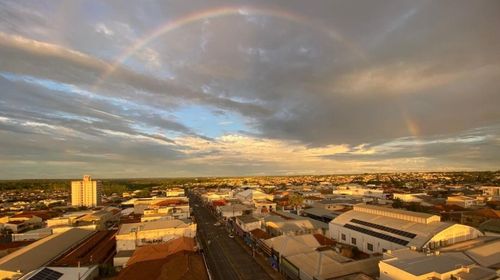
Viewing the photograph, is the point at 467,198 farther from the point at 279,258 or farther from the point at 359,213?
the point at 279,258

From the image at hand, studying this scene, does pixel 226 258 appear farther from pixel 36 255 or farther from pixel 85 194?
pixel 85 194

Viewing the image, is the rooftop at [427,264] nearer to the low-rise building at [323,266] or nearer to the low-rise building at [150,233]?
the low-rise building at [323,266]

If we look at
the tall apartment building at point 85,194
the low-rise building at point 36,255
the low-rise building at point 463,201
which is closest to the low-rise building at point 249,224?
the low-rise building at point 36,255

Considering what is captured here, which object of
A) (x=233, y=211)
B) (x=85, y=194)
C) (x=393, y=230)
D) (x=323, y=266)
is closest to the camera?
(x=323, y=266)

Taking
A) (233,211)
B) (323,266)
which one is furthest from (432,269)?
(233,211)

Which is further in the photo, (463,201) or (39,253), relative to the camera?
(463,201)

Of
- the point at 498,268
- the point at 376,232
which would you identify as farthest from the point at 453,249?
the point at 376,232
